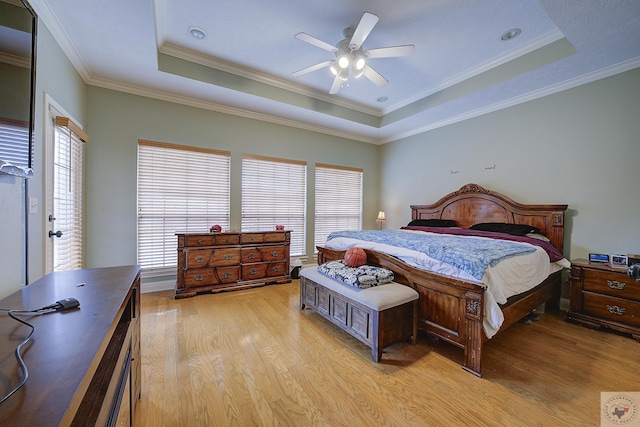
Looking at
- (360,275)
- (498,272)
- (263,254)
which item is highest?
(498,272)

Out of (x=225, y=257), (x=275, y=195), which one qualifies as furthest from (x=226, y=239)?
(x=275, y=195)

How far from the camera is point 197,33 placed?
2.74 meters

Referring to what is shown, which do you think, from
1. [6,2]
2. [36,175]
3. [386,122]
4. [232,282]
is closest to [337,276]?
[232,282]

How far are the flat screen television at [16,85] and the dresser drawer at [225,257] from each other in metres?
2.29

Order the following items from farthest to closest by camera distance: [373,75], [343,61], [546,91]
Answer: [546,91]
[373,75]
[343,61]

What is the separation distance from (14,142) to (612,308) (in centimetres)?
493

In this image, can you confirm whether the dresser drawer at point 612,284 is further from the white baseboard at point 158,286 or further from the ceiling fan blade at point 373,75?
the white baseboard at point 158,286

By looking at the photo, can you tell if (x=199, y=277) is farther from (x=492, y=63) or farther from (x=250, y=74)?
(x=492, y=63)

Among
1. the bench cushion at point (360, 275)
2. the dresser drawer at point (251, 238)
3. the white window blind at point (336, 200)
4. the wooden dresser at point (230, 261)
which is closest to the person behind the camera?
the bench cushion at point (360, 275)

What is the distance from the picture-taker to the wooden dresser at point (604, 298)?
8.01ft

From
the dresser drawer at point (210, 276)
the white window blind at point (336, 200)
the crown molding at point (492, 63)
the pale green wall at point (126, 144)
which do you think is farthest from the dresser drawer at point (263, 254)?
the crown molding at point (492, 63)

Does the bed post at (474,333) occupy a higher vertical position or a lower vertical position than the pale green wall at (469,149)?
lower

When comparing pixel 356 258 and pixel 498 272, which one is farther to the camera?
pixel 356 258

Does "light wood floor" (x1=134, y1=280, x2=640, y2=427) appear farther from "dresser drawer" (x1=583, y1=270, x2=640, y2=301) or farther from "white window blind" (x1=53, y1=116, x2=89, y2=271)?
"white window blind" (x1=53, y1=116, x2=89, y2=271)
